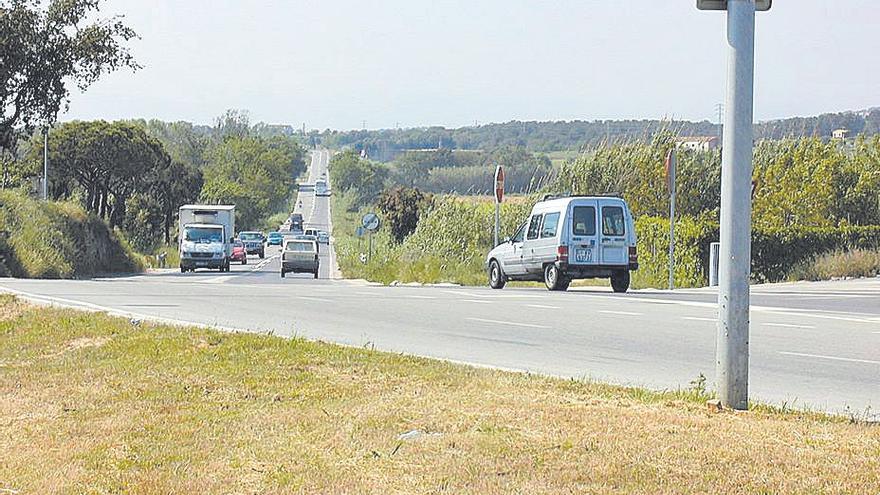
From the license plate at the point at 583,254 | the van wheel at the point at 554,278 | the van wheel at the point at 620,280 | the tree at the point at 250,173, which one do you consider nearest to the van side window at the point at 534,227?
the van wheel at the point at 554,278

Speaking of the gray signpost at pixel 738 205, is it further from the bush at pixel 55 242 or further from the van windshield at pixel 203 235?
the van windshield at pixel 203 235

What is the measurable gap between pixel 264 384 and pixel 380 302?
11.2m

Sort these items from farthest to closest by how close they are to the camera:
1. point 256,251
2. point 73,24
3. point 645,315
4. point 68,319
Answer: point 256,251
point 73,24
point 645,315
point 68,319

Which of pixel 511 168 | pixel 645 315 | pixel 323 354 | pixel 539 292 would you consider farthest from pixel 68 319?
pixel 511 168

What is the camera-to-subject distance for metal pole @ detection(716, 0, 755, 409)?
8766 millimetres

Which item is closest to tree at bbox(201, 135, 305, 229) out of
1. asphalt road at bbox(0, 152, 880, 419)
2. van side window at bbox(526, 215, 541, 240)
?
van side window at bbox(526, 215, 541, 240)

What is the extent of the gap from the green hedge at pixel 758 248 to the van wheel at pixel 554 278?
6053mm

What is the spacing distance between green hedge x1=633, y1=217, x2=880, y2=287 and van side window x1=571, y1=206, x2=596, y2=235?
6.23 meters

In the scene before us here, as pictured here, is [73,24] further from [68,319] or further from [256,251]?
[256,251]

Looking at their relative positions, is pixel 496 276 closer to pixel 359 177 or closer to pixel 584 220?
pixel 584 220

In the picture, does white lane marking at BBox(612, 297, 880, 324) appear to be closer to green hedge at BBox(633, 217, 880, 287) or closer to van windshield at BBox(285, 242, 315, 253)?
green hedge at BBox(633, 217, 880, 287)

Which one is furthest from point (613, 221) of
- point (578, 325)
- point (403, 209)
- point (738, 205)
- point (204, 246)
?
point (403, 209)

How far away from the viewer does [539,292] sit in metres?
25.9

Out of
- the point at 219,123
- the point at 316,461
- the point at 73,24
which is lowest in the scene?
the point at 316,461
